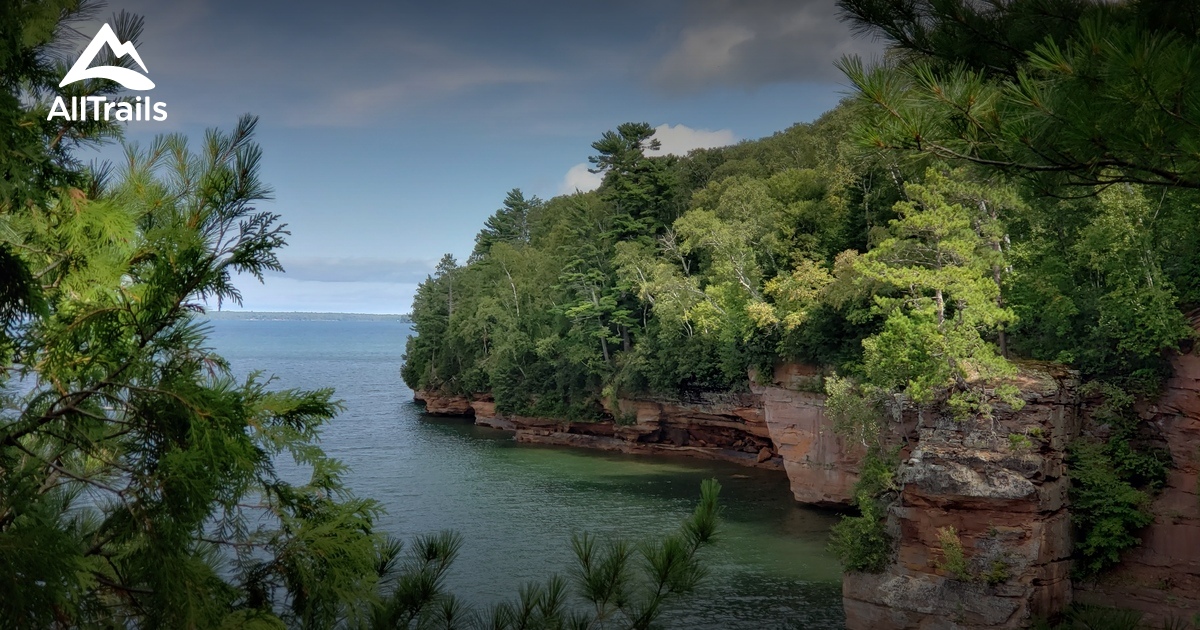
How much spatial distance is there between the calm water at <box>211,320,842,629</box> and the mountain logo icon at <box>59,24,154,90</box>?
13.8 metres

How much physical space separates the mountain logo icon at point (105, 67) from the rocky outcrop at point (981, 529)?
13399 mm

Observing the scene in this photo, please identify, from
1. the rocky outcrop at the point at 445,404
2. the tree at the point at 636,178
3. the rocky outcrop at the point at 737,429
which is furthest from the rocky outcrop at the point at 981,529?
the rocky outcrop at the point at 445,404

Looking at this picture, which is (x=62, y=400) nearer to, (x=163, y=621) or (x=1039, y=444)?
(x=163, y=621)

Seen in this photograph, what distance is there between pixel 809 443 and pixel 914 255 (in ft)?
22.1

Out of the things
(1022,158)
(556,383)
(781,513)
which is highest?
(1022,158)

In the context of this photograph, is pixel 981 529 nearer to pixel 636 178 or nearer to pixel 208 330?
pixel 208 330

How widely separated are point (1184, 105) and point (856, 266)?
45.4 ft

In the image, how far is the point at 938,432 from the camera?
15836 mm

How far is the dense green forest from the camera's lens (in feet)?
15.1

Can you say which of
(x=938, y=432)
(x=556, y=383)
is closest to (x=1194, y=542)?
(x=938, y=432)

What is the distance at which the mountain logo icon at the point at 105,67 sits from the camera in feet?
14.7

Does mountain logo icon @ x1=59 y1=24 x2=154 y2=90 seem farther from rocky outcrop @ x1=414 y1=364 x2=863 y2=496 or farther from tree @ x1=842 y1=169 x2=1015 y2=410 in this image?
rocky outcrop @ x1=414 y1=364 x2=863 y2=496

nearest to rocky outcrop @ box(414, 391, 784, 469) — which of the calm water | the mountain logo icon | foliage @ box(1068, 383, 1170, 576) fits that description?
the calm water

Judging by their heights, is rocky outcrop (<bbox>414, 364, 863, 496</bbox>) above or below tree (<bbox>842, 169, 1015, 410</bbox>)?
below
